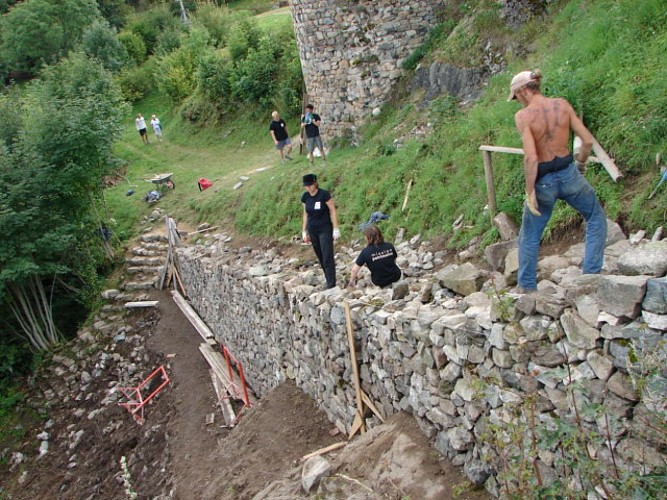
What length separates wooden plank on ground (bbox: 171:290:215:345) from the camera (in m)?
12.0

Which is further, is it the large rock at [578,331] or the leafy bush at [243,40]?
the leafy bush at [243,40]

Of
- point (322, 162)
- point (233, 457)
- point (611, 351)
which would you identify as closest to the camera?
point (611, 351)

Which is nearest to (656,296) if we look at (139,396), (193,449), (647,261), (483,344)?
(647,261)

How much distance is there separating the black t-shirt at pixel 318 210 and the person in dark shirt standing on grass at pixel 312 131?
6398 mm

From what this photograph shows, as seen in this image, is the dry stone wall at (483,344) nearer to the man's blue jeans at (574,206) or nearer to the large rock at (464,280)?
the large rock at (464,280)

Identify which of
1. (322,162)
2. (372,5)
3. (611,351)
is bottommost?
(322,162)

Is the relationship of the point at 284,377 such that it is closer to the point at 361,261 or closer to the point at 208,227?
the point at 361,261

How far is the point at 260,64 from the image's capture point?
21000mm

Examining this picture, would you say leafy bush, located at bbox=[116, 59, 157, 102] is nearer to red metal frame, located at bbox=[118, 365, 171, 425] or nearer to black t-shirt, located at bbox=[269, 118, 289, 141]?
black t-shirt, located at bbox=[269, 118, 289, 141]

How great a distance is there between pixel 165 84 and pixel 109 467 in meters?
20.7

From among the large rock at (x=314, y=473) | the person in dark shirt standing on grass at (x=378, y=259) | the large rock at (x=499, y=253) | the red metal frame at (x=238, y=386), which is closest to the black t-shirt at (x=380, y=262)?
the person in dark shirt standing on grass at (x=378, y=259)

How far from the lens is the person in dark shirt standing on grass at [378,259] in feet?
20.4

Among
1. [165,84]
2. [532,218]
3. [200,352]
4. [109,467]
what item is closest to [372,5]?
[200,352]

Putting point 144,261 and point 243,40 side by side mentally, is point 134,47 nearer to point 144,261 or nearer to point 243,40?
point 243,40
